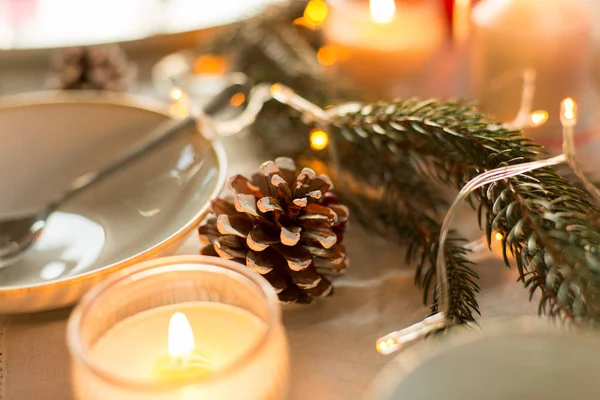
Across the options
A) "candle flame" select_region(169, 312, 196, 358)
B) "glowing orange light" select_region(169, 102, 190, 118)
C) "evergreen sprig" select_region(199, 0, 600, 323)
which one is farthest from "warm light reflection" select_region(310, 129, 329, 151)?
"candle flame" select_region(169, 312, 196, 358)

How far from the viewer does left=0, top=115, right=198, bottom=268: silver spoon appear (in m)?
0.50

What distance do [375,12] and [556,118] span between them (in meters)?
0.21

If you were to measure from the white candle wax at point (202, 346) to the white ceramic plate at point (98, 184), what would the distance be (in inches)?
3.9

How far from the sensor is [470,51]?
58 cm

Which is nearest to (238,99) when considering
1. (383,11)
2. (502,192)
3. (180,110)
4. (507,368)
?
(180,110)

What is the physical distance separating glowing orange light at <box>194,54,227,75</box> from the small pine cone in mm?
Result: 83

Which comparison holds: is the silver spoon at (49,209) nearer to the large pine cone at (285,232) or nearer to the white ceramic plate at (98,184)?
the white ceramic plate at (98,184)

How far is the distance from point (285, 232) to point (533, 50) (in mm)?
268

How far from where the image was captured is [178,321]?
0.35 meters

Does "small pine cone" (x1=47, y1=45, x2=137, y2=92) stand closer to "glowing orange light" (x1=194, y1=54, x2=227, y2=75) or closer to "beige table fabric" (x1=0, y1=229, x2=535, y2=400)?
"glowing orange light" (x1=194, y1=54, x2=227, y2=75)

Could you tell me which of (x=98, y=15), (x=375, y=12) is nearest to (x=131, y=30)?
(x=98, y=15)

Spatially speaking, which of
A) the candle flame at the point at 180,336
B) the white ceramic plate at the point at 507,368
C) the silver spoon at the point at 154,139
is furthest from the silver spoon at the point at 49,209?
the white ceramic plate at the point at 507,368

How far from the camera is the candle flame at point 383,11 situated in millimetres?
647

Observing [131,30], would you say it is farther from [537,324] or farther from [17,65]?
[537,324]
